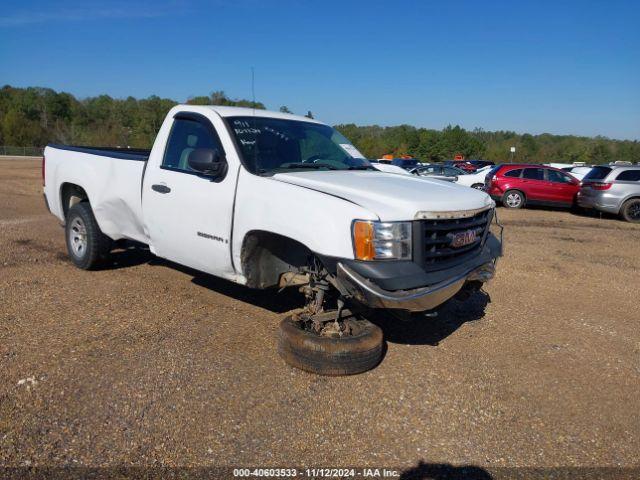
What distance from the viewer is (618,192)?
14.3 metres

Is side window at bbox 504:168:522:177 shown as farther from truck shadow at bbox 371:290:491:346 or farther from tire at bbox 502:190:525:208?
truck shadow at bbox 371:290:491:346

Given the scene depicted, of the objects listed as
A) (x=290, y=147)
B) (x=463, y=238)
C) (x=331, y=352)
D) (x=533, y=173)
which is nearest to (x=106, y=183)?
(x=290, y=147)

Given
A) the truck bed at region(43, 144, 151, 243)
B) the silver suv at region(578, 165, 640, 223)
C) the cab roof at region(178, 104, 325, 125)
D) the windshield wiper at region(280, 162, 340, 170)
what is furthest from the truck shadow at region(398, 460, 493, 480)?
the silver suv at region(578, 165, 640, 223)

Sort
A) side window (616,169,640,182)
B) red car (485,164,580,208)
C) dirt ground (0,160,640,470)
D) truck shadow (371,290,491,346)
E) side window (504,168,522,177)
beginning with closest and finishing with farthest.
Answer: dirt ground (0,160,640,470), truck shadow (371,290,491,346), side window (616,169,640,182), red car (485,164,580,208), side window (504,168,522,177)

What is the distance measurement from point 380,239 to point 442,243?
58cm

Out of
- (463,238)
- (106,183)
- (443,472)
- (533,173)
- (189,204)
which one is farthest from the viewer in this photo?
(533,173)

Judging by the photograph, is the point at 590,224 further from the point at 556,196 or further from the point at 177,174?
the point at 177,174

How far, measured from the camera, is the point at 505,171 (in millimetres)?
17031

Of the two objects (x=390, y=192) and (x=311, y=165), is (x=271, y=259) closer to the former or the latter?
(x=311, y=165)

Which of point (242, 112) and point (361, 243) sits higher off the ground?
point (242, 112)

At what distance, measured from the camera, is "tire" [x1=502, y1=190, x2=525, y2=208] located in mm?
16812

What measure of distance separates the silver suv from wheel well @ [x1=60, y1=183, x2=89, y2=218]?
13.4 m

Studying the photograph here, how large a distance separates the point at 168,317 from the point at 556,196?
14737 millimetres

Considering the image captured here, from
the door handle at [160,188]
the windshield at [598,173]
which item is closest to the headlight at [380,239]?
the door handle at [160,188]
